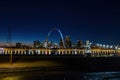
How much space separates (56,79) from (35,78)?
2514mm

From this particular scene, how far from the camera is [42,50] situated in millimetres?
199500

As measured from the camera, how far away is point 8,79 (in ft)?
132

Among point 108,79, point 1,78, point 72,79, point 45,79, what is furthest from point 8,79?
point 108,79

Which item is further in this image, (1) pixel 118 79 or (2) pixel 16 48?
(2) pixel 16 48

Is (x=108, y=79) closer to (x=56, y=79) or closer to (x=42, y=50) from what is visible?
(x=56, y=79)

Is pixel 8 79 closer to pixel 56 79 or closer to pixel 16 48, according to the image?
pixel 56 79

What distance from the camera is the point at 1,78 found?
41.3 metres

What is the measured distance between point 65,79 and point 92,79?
3138mm

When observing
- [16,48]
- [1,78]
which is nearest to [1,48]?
[16,48]

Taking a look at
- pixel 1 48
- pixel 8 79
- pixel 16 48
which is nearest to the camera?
pixel 8 79

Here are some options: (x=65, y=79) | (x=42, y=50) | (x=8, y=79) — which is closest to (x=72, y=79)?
(x=65, y=79)

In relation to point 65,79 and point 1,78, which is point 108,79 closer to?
point 65,79

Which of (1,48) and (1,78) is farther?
(1,48)

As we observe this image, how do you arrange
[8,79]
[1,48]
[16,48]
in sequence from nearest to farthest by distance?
[8,79] → [1,48] → [16,48]
